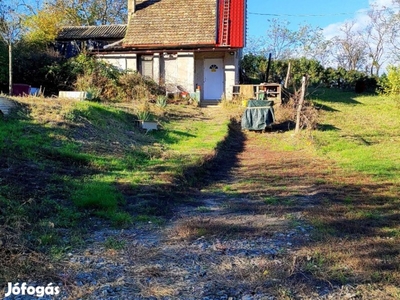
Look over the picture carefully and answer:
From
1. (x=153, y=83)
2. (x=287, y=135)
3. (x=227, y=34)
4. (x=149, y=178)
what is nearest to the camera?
(x=149, y=178)

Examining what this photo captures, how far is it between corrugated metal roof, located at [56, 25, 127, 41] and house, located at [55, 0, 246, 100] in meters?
2.91

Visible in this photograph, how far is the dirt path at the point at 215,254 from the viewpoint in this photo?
11.0 ft

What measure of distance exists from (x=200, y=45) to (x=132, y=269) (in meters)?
17.0

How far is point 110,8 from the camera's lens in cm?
3559

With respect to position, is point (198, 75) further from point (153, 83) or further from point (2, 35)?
point (2, 35)

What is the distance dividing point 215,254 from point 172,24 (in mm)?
18469

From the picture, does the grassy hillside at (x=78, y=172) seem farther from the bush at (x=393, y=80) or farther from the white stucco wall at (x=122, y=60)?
the bush at (x=393, y=80)

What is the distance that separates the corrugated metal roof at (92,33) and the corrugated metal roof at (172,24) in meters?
2.53

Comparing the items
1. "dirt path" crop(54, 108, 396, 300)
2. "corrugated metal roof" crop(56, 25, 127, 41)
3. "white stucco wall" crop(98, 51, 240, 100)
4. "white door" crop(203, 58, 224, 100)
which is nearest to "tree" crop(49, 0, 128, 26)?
"corrugated metal roof" crop(56, 25, 127, 41)

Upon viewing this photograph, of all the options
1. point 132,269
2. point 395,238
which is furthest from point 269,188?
point 132,269

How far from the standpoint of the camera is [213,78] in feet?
67.8

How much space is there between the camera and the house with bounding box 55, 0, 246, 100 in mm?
19766

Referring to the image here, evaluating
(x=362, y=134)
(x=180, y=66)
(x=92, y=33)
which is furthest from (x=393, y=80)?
(x=92, y=33)

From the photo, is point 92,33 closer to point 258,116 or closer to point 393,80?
point 258,116
